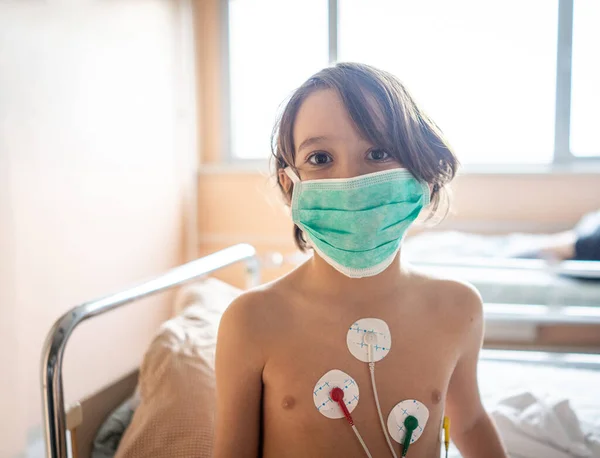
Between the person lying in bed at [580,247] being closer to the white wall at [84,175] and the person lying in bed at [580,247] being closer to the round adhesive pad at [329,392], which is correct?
the round adhesive pad at [329,392]

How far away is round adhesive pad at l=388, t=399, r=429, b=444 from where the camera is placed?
0.94m

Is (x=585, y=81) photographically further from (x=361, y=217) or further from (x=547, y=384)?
(x=361, y=217)

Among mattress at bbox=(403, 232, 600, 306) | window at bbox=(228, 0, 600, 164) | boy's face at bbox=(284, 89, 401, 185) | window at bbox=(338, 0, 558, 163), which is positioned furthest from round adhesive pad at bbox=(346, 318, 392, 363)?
window at bbox=(338, 0, 558, 163)

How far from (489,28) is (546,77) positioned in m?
0.48

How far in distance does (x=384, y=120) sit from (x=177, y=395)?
73cm

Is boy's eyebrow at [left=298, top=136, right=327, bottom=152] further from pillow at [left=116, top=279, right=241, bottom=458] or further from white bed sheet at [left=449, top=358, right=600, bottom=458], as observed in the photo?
white bed sheet at [left=449, top=358, right=600, bottom=458]

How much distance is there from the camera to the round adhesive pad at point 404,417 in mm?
938

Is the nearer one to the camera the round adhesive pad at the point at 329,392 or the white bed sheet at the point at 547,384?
the round adhesive pad at the point at 329,392

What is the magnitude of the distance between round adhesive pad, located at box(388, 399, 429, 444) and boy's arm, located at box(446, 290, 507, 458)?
4.8 inches

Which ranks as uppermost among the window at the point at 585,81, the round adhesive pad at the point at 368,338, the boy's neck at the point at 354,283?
the window at the point at 585,81

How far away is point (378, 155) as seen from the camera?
3.11ft

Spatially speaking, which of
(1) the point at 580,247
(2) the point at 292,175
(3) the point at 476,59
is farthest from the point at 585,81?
(2) the point at 292,175

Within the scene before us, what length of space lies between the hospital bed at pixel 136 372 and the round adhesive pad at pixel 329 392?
0.39m

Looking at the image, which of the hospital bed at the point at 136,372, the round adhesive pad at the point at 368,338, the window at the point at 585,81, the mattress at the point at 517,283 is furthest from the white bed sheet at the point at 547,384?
the window at the point at 585,81
